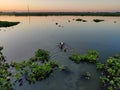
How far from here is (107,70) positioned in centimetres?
1736

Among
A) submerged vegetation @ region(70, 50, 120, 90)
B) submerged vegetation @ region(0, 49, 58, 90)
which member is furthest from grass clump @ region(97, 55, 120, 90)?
submerged vegetation @ region(0, 49, 58, 90)

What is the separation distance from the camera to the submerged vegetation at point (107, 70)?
14904mm

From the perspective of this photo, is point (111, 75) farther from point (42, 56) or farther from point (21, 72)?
point (42, 56)

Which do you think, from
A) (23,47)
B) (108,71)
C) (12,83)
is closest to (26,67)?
(12,83)

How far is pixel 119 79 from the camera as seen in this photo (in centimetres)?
1537

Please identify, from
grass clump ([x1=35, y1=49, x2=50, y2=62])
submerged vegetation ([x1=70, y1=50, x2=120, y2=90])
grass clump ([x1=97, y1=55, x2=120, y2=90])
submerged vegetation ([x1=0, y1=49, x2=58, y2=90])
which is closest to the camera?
grass clump ([x1=97, y1=55, x2=120, y2=90])

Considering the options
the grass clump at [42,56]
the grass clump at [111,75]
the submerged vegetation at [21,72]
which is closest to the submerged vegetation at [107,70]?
the grass clump at [111,75]

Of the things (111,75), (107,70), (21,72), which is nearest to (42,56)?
(21,72)

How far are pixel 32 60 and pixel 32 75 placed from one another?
4.27 metres

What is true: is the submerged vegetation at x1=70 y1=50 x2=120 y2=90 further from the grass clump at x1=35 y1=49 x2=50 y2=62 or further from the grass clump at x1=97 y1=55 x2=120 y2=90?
the grass clump at x1=35 y1=49 x2=50 y2=62

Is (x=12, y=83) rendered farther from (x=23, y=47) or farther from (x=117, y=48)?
(x=117, y=48)

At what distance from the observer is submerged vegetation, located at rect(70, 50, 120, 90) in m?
14.9

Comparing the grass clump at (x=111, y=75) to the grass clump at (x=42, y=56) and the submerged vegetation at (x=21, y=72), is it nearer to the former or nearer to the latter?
the submerged vegetation at (x=21, y=72)

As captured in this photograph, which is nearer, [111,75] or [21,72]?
[111,75]
